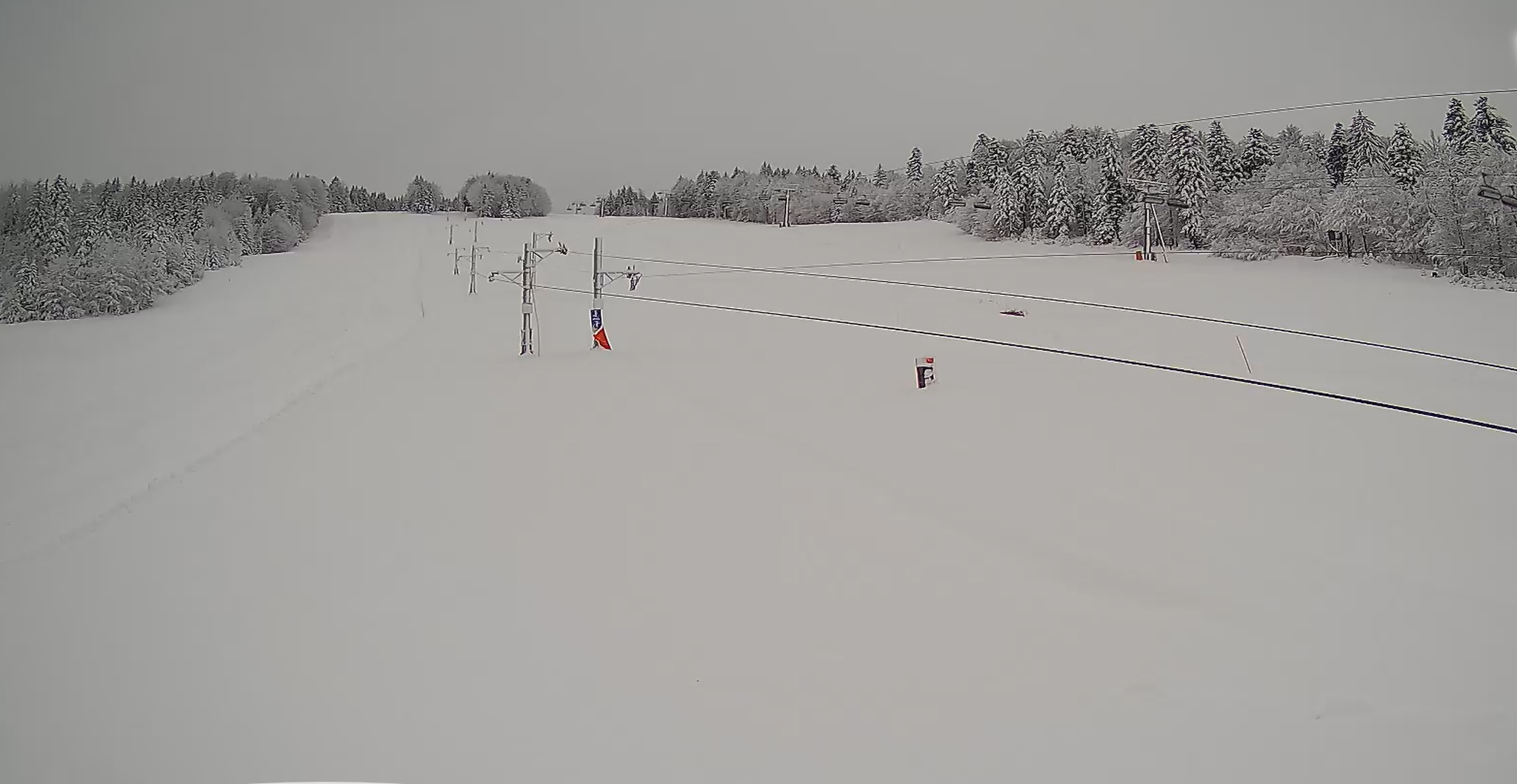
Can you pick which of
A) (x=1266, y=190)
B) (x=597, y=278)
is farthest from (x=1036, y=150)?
(x=597, y=278)

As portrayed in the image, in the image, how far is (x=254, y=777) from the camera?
3.80 metres

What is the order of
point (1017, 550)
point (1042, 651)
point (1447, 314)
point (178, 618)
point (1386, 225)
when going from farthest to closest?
point (1386, 225), point (1447, 314), point (1017, 550), point (178, 618), point (1042, 651)

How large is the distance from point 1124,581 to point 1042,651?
115cm

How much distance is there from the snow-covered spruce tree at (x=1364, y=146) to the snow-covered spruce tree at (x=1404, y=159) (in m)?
0.33

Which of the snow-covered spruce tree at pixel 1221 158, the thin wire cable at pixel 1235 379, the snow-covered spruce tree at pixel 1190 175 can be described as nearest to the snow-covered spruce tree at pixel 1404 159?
the snow-covered spruce tree at pixel 1190 175

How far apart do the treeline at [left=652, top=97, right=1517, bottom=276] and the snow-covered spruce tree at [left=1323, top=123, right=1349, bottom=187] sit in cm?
6

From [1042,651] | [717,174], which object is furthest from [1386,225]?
[717,174]

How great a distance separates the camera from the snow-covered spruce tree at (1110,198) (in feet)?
111

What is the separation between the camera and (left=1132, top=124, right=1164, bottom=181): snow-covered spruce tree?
1303 inches

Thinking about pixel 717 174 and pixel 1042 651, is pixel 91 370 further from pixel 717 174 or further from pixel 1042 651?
pixel 717 174

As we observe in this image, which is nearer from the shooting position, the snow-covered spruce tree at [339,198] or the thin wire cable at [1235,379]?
the thin wire cable at [1235,379]

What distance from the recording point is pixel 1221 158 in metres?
33.4

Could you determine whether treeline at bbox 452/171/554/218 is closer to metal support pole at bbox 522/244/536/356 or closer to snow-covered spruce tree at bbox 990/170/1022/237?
snow-covered spruce tree at bbox 990/170/1022/237

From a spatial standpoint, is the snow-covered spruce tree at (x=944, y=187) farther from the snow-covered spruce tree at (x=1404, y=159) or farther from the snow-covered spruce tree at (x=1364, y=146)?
the snow-covered spruce tree at (x=1404, y=159)
